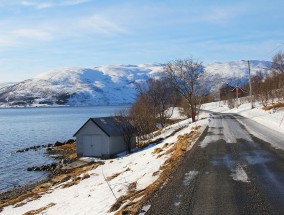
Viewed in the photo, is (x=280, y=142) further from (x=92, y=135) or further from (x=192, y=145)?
(x=92, y=135)

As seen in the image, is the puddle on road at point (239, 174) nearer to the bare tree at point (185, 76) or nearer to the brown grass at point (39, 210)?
the brown grass at point (39, 210)

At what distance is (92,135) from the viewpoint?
143ft

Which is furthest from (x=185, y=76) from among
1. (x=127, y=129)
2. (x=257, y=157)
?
(x=257, y=157)

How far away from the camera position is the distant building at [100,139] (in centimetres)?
4250

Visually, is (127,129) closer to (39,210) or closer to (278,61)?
(39,210)

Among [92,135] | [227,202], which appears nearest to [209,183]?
[227,202]

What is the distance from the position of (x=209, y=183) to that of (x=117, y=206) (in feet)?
10.6

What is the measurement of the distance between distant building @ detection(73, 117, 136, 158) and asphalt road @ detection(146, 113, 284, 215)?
22.8 metres

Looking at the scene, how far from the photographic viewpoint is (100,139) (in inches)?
1688

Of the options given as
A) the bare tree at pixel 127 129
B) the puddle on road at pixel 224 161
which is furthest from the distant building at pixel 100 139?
the puddle on road at pixel 224 161

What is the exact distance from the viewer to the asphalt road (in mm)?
10555

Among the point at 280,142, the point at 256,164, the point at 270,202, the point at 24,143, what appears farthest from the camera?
the point at 24,143

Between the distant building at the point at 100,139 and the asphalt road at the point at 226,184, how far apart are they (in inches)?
896

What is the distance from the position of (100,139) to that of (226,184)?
30719mm
